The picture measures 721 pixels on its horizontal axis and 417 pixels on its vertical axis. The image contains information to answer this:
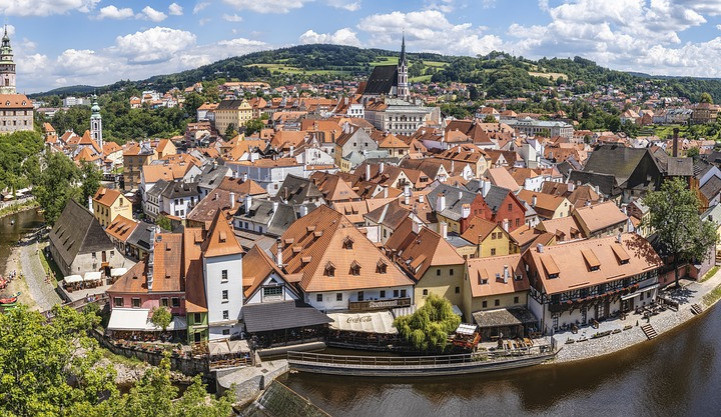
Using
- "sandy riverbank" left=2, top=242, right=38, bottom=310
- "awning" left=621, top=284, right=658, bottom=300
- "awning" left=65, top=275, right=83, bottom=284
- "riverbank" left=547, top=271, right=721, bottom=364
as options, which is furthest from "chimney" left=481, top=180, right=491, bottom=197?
"sandy riverbank" left=2, top=242, right=38, bottom=310

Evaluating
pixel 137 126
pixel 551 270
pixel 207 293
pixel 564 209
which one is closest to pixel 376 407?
pixel 207 293

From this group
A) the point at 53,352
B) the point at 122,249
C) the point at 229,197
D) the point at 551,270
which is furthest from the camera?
the point at 229,197

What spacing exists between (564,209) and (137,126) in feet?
454

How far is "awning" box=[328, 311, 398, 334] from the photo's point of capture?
130 feet

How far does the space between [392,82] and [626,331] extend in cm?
12198

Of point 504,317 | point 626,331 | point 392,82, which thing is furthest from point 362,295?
point 392,82

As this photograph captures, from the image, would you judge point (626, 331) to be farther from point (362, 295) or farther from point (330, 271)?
point (330, 271)

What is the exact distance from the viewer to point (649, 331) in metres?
43.2

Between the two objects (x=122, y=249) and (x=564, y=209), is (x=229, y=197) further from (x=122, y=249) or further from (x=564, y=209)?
(x=564, y=209)

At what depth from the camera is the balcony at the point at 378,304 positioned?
136 feet

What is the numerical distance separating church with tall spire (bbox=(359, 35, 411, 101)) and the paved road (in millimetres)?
98395

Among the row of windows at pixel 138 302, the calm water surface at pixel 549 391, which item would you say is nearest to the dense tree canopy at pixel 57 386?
the calm water surface at pixel 549 391

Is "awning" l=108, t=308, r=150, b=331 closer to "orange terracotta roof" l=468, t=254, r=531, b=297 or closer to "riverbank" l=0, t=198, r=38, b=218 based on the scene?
"orange terracotta roof" l=468, t=254, r=531, b=297

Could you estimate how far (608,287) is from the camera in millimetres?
43312
